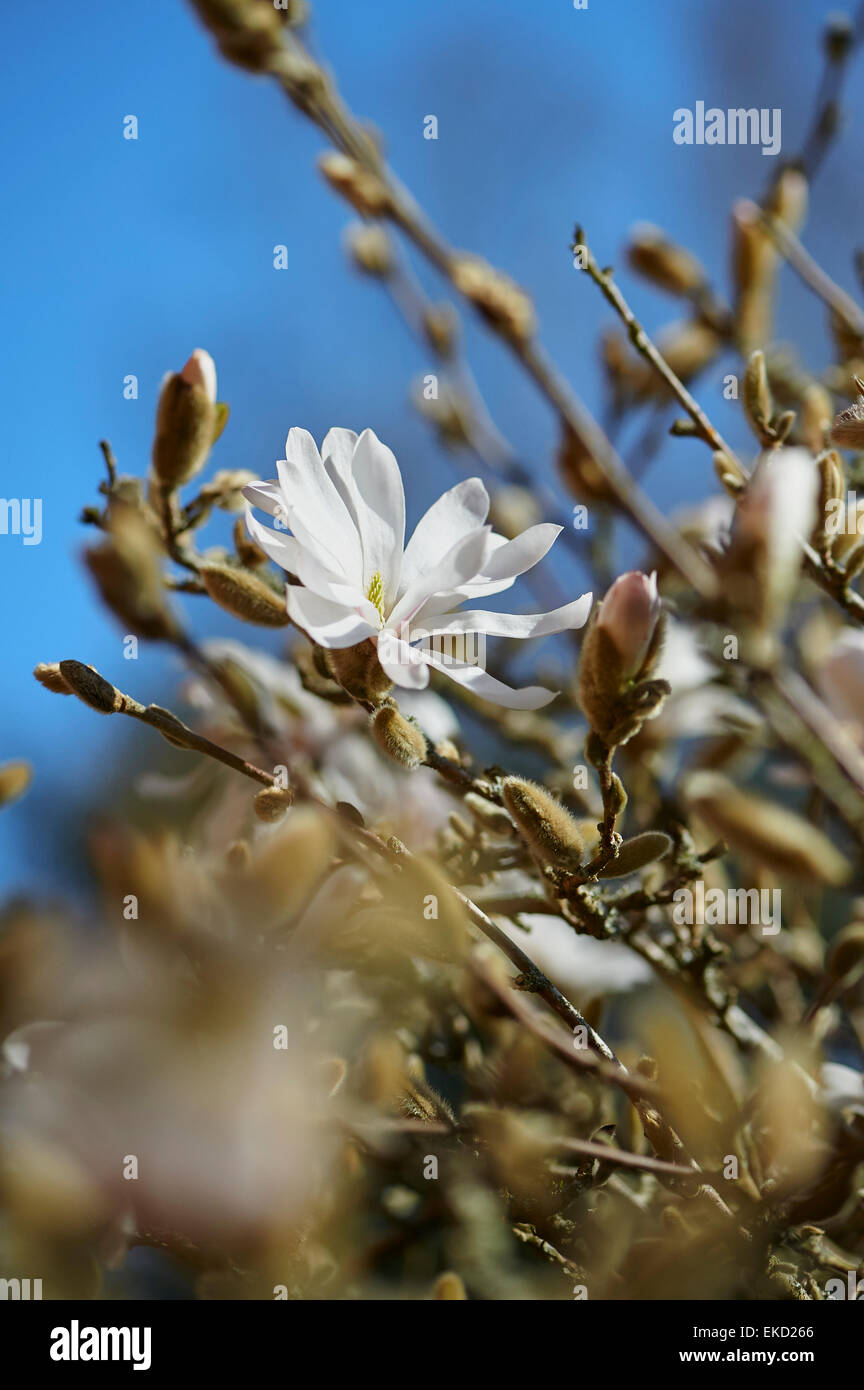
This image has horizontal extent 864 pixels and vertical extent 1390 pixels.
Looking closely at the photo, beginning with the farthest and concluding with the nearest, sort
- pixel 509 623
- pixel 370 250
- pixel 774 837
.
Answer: pixel 370 250 < pixel 509 623 < pixel 774 837

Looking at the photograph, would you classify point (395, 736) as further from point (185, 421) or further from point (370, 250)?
point (370, 250)

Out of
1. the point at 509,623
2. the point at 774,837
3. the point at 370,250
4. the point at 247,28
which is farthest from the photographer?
the point at 370,250

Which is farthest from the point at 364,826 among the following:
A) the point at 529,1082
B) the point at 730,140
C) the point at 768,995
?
the point at 730,140

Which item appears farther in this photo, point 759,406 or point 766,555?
point 759,406

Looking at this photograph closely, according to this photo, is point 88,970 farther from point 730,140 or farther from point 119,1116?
point 730,140

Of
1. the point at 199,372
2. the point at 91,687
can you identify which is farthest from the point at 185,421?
the point at 91,687

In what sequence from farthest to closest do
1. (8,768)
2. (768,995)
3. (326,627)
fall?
(768,995), (8,768), (326,627)

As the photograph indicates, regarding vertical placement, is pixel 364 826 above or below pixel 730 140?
below
